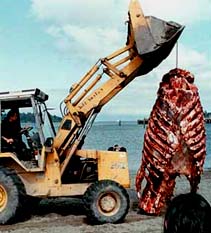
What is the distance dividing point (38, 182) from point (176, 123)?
2.96 meters

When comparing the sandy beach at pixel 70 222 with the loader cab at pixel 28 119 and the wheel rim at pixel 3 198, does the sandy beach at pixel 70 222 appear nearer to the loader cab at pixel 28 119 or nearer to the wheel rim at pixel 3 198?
the wheel rim at pixel 3 198

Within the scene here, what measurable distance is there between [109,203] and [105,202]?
0.28 ft

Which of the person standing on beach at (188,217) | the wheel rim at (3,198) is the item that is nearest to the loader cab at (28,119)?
the wheel rim at (3,198)

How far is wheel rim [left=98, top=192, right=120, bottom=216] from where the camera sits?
1071cm

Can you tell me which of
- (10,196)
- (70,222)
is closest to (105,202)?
(70,222)

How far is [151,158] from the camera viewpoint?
1145 centimetres

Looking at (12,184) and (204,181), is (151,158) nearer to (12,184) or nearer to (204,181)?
(12,184)

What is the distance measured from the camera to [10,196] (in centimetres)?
1057

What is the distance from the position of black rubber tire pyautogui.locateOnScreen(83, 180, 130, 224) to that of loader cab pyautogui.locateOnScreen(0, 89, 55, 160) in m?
1.40

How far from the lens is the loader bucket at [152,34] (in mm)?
10750

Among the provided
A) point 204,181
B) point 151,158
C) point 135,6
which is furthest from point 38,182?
Answer: point 204,181

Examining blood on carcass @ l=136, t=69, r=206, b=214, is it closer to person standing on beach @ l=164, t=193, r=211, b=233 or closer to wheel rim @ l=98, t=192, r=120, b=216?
wheel rim @ l=98, t=192, r=120, b=216

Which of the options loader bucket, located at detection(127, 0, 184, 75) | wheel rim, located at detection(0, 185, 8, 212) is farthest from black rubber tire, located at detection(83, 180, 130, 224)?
loader bucket, located at detection(127, 0, 184, 75)

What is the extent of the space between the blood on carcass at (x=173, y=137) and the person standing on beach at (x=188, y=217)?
913 cm
